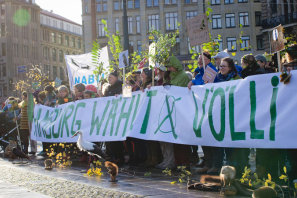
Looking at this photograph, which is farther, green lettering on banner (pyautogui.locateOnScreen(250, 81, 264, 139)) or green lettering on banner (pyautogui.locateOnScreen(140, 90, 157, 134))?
green lettering on banner (pyautogui.locateOnScreen(140, 90, 157, 134))

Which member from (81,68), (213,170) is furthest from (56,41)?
(213,170)

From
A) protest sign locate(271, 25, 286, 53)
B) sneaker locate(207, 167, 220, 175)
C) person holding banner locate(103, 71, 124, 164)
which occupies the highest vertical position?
protest sign locate(271, 25, 286, 53)

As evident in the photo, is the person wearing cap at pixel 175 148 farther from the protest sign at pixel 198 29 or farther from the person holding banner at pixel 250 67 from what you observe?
the person holding banner at pixel 250 67

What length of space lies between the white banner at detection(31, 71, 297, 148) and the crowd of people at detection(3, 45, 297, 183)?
0.28 m

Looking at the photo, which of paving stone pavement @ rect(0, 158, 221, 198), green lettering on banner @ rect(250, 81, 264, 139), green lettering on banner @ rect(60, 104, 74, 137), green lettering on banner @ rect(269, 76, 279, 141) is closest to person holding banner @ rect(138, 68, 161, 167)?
paving stone pavement @ rect(0, 158, 221, 198)

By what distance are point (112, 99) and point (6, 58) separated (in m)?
81.6

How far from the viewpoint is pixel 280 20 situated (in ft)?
145

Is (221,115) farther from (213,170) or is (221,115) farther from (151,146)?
(151,146)

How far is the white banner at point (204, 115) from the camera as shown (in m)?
6.31

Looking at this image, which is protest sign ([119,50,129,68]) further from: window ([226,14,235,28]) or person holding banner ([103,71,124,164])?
window ([226,14,235,28])

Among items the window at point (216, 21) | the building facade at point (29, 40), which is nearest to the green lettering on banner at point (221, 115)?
the window at point (216, 21)

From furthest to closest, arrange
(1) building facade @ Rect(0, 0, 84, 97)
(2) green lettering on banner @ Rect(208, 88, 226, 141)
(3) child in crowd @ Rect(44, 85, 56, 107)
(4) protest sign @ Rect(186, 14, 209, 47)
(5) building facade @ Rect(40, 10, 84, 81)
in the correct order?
1. (5) building facade @ Rect(40, 10, 84, 81)
2. (1) building facade @ Rect(0, 0, 84, 97)
3. (3) child in crowd @ Rect(44, 85, 56, 107)
4. (4) protest sign @ Rect(186, 14, 209, 47)
5. (2) green lettering on banner @ Rect(208, 88, 226, 141)

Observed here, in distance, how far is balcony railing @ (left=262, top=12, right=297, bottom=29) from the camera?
42.9 metres

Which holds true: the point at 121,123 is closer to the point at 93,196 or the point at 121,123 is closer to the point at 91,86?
the point at 93,196
